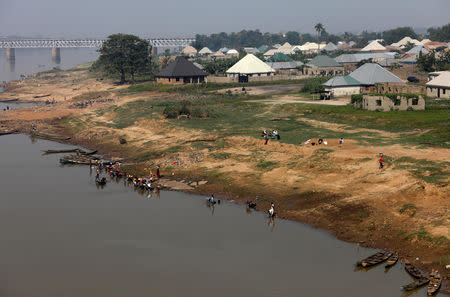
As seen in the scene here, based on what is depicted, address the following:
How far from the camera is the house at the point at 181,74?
110 m

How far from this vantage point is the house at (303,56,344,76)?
126 meters

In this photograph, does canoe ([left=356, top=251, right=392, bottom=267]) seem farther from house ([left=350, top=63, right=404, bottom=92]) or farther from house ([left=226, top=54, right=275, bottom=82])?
house ([left=226, top=54, right=275, bottom=82])

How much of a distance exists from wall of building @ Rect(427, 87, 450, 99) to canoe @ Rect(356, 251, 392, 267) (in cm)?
5227

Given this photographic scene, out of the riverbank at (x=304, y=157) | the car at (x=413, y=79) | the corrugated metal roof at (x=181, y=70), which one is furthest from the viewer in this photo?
the corrugated metal roof at (x=181, y=70)

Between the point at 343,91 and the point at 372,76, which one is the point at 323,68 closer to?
the point at 372,76

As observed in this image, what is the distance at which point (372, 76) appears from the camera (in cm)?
8550

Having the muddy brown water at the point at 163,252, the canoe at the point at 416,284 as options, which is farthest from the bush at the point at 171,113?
the canoe at the point at 416,284

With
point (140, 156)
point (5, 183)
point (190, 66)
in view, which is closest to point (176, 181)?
point (140, 156)

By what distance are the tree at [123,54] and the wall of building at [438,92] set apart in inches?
2605

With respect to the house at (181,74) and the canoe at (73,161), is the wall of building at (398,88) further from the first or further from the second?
the canoe at (73,161)

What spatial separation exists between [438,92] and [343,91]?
14.2 meters

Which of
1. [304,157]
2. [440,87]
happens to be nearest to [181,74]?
[440,87]

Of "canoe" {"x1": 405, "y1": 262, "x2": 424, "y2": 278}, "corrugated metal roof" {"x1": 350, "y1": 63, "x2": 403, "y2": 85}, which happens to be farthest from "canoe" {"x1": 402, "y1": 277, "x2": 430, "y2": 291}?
"corrugated metal roof" {"x1": 350, "y1": 63, "x2": 403, "y2": 85}

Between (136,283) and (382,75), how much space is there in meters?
67.8
